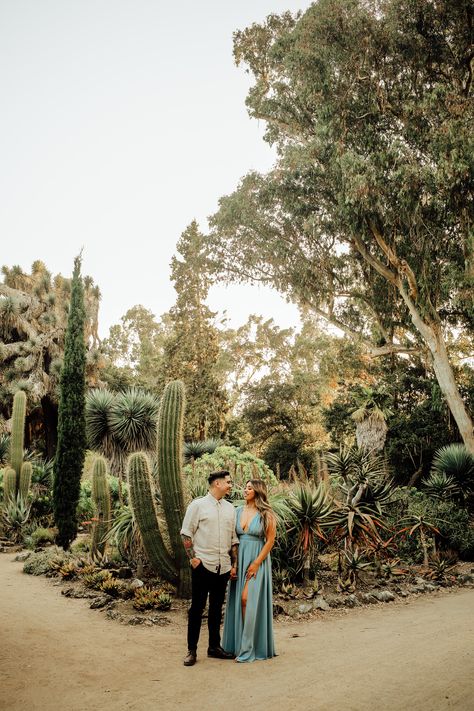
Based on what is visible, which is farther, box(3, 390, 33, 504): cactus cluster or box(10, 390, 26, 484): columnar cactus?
box(10, 390, 26, 484): columnar cactus

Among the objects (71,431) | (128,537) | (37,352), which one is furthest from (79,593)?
(37,352)

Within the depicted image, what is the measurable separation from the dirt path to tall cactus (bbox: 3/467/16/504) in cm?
721

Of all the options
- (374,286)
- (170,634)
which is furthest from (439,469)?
(170,634)

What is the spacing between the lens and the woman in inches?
184

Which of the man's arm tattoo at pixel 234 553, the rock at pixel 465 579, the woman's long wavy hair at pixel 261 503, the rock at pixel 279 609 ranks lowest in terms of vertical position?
the rock at pixel 465 579

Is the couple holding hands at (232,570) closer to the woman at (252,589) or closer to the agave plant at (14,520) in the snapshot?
the woman at (252,589)

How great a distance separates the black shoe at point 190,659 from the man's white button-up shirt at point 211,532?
2.43 feet

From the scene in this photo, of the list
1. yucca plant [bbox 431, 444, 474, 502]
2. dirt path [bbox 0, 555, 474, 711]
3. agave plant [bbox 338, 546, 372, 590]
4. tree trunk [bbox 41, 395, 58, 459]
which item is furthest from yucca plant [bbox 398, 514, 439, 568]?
tree trunk [bbox 41, 395, 58, 459]

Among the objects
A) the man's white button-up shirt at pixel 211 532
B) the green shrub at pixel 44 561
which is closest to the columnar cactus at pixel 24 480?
the green shrub at pixel 44 561

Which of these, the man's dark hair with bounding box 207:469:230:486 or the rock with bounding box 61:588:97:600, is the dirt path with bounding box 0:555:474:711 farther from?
the man's dark hair with bounding box 207:469:230:486

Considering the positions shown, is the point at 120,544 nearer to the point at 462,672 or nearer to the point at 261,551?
the point at 261,551

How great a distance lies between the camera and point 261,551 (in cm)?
480

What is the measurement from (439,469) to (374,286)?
7581 mm

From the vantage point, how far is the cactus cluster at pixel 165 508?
288 inches
